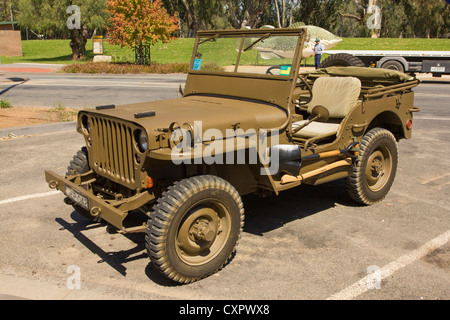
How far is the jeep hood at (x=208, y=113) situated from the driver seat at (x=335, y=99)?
0.89m

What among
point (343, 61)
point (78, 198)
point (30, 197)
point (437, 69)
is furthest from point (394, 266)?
point (437, 69)

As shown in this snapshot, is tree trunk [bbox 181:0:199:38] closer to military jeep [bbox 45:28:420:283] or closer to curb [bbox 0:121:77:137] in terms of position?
curb [bbox 0:121:77:137]

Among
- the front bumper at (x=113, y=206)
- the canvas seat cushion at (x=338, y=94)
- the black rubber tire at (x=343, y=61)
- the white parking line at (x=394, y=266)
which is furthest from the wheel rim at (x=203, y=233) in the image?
the black rubber tire at (x=343, y=61)

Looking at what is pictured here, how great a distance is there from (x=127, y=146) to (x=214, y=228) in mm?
1039

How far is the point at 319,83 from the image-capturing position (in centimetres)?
598

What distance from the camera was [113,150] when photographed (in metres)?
4.23

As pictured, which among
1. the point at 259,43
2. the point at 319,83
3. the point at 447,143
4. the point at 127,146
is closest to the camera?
the point at 127,146

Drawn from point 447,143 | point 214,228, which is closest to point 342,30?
point 447,143

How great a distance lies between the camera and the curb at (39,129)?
9363mm

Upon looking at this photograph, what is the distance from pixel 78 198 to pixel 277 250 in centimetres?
193

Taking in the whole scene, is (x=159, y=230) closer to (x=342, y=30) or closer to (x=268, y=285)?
(x=268, y=285)

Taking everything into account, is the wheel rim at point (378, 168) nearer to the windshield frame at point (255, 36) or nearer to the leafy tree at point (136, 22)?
the windshield frame at point (255, 36)

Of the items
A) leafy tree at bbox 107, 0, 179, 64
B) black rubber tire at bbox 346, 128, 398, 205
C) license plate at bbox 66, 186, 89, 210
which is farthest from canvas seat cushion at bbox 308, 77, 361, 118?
leafy tree at bbox 107, 0, 179, 64
